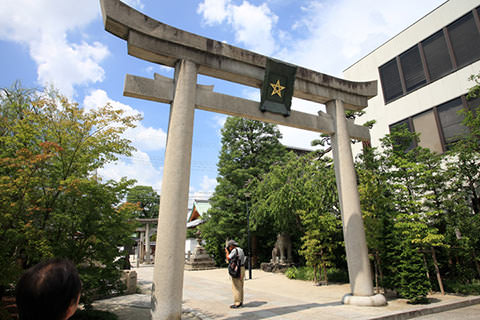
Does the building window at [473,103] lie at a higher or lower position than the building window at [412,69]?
lower

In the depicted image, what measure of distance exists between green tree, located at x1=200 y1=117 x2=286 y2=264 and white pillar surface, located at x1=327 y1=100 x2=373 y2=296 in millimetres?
11697

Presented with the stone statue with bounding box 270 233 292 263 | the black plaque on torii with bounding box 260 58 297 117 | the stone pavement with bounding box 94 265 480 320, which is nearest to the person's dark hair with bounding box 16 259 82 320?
the stone pavement with bounding box 94 265 480 320

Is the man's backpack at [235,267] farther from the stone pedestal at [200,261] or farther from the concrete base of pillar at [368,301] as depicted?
the stone pedestal at [200,261]

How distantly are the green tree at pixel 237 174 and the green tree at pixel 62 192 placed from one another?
14086 millimetres

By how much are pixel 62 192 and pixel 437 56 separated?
692 inches

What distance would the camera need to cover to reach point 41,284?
140 cm

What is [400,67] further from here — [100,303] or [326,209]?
[100,303]

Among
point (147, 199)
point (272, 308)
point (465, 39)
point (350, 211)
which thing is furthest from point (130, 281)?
point (147, 199)

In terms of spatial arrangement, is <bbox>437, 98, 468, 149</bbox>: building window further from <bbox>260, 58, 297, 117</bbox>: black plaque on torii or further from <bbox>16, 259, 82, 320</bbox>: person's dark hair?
<bbox>16, 259, 82, 320</bbox>: person's dark hair

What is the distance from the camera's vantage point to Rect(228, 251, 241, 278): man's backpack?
25.1 ft

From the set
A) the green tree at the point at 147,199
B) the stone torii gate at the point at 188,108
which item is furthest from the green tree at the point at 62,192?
the green tree at the point at 147,199

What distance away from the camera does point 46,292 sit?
1382 mm

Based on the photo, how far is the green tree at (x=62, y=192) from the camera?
17.6ft

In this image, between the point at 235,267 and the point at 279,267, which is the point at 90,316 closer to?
the point at 235,267
